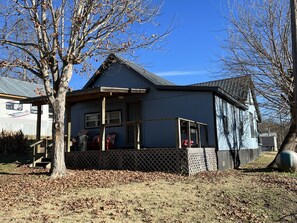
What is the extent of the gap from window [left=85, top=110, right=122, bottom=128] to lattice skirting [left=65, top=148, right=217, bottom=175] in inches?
136

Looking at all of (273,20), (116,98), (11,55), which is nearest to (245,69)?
(273,20)

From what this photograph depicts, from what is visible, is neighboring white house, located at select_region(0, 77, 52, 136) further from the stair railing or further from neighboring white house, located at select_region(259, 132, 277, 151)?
neighboring white house, located at select_region(259, 132, 277, 151)

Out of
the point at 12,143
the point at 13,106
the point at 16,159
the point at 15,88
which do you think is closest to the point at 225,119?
the point at 16,159

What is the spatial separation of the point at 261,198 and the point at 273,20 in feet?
31.8

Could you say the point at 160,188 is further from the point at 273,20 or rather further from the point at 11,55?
the point at 273,20

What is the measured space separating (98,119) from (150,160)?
20.2ft

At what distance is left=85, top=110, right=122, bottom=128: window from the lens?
17.3 m

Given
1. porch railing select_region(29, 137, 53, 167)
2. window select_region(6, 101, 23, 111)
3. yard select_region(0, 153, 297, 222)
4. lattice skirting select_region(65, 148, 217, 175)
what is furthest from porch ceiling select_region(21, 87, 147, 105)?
window select_region(6, 101, 23, 111)

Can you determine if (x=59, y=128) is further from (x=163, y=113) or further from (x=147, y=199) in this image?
(x=163, y=113)

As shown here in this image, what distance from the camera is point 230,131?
16.8m

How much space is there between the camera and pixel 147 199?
25.5 ft

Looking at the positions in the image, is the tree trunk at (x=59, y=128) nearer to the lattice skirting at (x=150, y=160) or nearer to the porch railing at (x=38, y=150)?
the lattice skirting at (x=150, y=160)

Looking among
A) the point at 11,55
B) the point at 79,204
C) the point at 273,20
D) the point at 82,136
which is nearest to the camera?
the point at 79,204

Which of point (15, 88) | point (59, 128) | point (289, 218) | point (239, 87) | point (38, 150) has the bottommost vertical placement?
point (289, 218)
